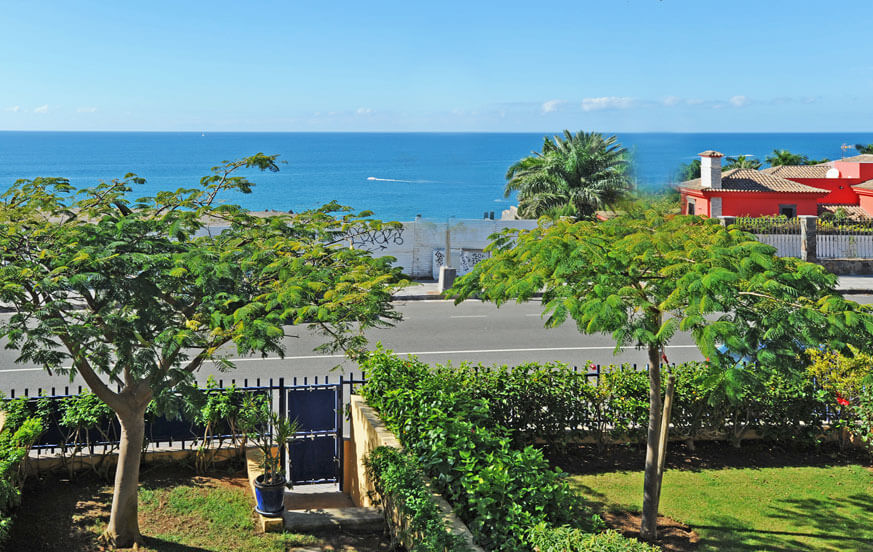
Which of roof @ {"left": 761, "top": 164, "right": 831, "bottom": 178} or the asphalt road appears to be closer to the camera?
the asphalt road

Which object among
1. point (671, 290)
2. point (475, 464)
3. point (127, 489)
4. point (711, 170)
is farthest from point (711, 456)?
point (711, 170)

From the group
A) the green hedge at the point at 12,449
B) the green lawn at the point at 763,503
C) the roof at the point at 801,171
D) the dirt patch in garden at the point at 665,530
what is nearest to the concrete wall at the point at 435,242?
the green lawn at the point at 763,503

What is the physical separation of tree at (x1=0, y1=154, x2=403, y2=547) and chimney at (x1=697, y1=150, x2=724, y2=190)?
27011 millimetres

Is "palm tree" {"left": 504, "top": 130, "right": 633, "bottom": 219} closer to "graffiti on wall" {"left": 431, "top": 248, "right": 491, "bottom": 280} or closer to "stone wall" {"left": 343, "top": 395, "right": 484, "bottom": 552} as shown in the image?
"graffiti on wall" {"left": 431, "top": 248, "right": 491, "bottom": 280}

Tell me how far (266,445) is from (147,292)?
2.56 m

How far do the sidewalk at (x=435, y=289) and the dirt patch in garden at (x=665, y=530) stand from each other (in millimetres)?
16011

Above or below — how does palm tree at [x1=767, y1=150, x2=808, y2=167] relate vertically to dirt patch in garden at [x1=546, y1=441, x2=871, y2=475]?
above

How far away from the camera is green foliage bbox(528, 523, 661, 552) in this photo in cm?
554

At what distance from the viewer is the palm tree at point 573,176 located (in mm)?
35969

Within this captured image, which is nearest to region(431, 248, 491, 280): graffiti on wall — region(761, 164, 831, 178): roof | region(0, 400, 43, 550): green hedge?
region(0, 400, 43, 550): green hedge

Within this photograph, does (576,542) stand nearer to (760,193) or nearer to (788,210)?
(760,193)

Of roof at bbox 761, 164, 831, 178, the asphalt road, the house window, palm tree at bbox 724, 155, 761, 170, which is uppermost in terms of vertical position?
palm tree at bbox 724, 155, 761, 170

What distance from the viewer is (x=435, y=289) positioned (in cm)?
2733

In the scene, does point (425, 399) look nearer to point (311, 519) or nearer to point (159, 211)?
point (311, 519)
